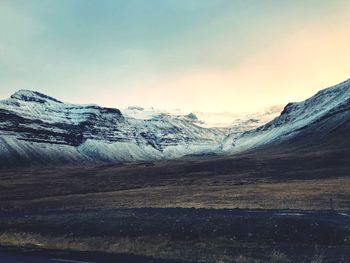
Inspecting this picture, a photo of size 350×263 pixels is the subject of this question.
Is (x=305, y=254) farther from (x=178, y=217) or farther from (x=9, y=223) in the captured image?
(x=9, y=223)

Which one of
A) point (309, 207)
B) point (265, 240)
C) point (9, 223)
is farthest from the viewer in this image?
point (309, 207)

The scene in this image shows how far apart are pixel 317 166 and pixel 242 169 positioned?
23220 mm

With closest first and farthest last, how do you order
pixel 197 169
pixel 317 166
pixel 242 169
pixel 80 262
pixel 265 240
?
pixel 80 262, pixel 265 240, pixel 317 166, pixel 242 169, pixel 197 169

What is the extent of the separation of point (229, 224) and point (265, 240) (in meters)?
4.73

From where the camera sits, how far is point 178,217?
130 ft

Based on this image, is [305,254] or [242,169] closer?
[305,254]

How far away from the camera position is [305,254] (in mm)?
26828

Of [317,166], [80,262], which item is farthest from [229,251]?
[317,166]

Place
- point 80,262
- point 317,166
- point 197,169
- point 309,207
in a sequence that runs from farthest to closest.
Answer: point 197,169, point 317,166, point 309,207, point 80,262

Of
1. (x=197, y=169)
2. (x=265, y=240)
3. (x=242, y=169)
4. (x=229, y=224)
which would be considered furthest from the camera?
(x=197, y=169)

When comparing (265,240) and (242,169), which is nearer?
(265,240)

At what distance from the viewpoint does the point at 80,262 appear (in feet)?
86.4

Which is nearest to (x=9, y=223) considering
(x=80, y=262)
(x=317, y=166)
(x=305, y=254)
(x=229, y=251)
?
(x=80, y=262)

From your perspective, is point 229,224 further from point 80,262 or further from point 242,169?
point 242,169
